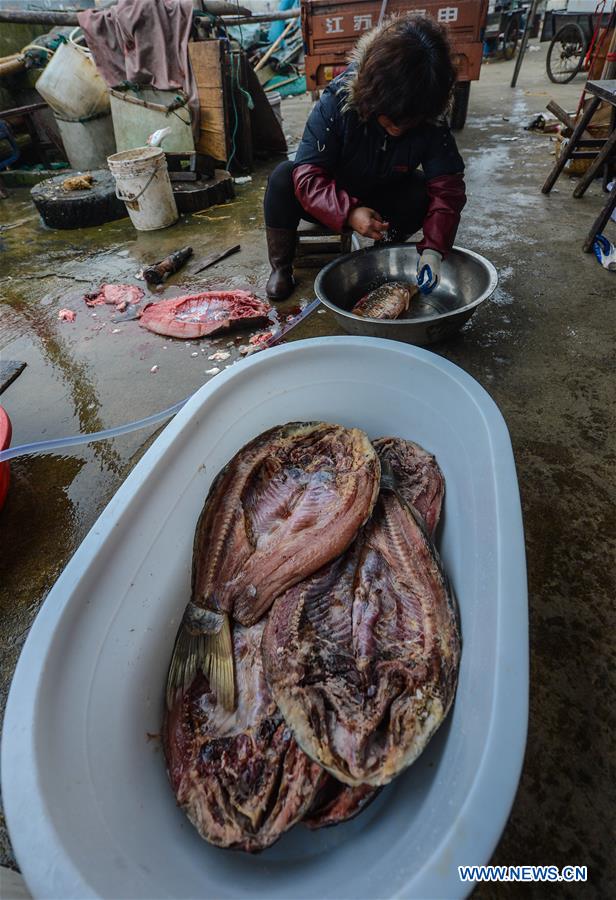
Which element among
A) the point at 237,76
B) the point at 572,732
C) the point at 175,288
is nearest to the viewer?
the point at 572,732

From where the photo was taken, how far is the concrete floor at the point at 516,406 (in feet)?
4.51

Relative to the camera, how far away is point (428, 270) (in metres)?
2.96

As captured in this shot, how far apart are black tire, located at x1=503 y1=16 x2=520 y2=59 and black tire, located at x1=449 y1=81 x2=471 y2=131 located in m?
9.46

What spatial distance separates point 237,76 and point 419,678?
7.30m

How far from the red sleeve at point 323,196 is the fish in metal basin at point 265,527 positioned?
164 cm

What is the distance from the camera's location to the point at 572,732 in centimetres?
142

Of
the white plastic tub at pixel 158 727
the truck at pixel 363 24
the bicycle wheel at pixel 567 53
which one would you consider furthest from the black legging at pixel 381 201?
the bicycle wheel at pixel 567 53

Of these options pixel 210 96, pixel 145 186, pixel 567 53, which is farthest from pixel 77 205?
pixel 567 53

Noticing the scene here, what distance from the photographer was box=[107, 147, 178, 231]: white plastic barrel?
4.64 metres

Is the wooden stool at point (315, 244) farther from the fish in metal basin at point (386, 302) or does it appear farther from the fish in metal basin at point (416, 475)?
the fish in metal basin at point (416, 475)

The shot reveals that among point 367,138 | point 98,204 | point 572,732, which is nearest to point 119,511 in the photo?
point 572,732

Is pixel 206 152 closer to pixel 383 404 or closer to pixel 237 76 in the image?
pixel 237 76

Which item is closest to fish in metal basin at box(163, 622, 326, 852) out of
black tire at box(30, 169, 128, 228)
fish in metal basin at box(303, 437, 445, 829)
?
fish in metal basin at box(303, 437, 445, 829)

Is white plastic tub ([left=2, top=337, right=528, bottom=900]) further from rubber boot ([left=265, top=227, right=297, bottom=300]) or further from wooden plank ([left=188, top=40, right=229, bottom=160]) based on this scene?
wooden plank ([left=188, top=40, right=229, bottom=160])
